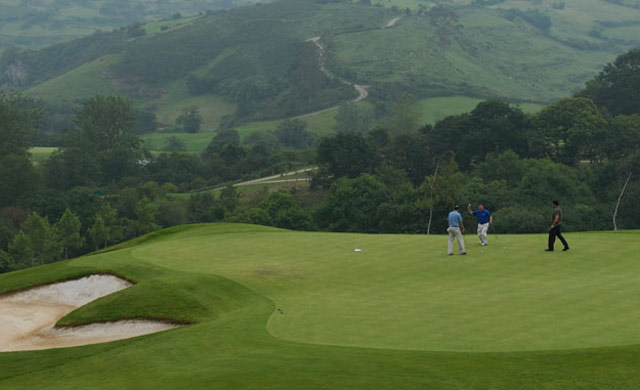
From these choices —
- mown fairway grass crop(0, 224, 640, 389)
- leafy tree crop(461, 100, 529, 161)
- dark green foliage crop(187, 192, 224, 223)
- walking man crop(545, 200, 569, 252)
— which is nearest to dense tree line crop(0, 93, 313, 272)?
dark green foliage crop(187, 192, 224, 223)

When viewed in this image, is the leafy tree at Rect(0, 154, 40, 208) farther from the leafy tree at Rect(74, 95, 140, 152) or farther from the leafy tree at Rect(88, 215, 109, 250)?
the leafy tree at Rect(74, 95, 140, 152)

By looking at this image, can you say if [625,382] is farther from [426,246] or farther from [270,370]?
[426,246]

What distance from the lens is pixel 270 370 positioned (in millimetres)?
17906

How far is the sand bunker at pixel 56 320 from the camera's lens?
84.9ft

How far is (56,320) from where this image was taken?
29.6m

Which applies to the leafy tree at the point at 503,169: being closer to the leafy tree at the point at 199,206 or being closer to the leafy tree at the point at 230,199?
the leafy tree at the point at 230,199

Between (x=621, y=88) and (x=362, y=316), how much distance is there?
480ft

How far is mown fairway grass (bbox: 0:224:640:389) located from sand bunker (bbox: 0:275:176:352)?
1.67 ft

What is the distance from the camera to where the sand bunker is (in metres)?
25.9

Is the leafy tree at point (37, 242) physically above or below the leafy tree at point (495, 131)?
below

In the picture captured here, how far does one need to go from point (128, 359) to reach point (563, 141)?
129m

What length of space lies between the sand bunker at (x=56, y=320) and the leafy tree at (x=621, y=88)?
13933cm

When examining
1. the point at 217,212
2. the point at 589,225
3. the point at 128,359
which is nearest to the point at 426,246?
the point at 128,359

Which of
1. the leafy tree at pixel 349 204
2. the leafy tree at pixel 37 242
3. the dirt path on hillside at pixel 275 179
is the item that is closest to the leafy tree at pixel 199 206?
the dirt path on hillside at pixel 275 179
